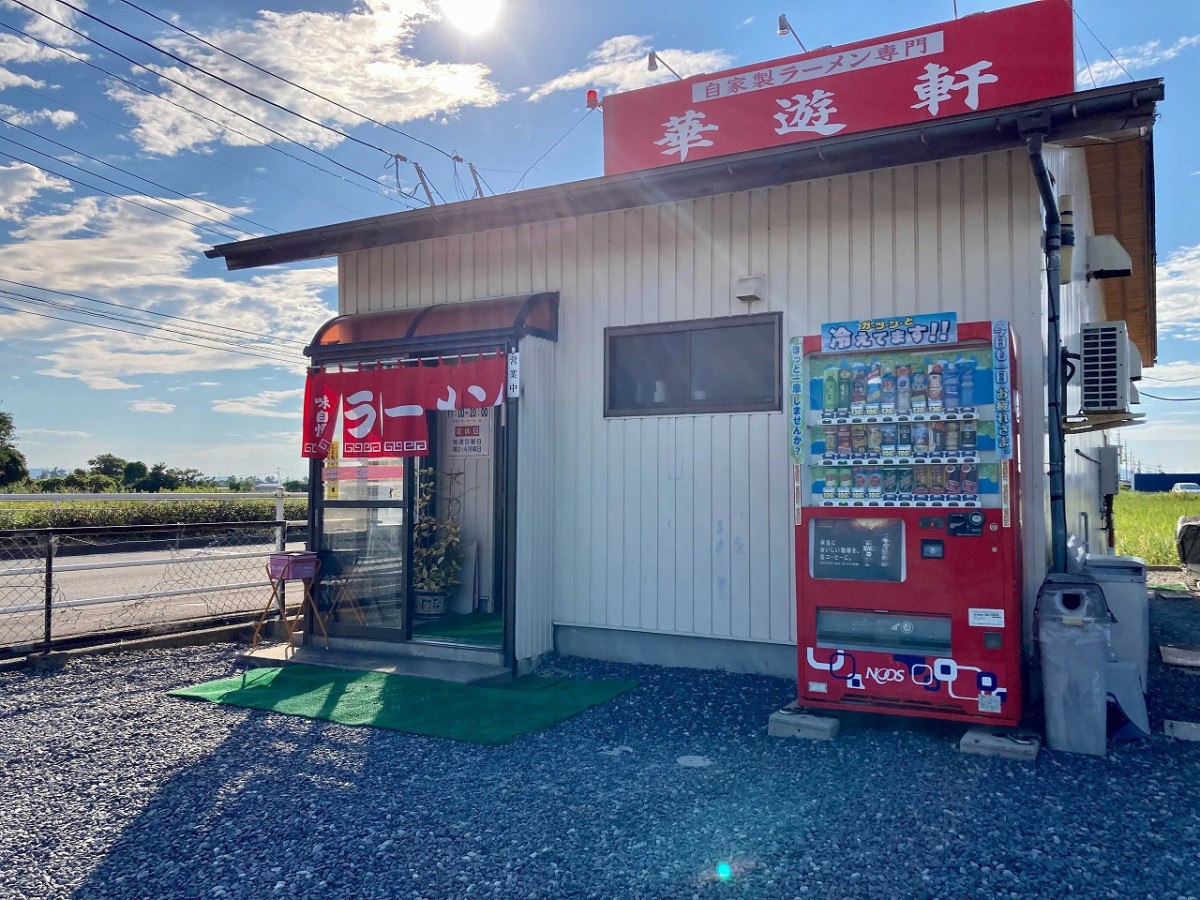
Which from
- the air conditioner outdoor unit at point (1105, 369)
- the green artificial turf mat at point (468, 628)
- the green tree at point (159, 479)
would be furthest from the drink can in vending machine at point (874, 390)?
the green tree at point (159, 479)

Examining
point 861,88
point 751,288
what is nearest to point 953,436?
point 751,288

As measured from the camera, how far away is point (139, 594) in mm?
8031

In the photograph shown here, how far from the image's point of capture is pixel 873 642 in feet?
15.2

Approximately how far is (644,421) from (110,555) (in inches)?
535

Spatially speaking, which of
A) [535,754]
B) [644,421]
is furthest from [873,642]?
[644,421]

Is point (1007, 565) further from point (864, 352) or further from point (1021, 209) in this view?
point (1021, 209)

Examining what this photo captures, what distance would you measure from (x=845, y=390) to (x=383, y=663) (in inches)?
161

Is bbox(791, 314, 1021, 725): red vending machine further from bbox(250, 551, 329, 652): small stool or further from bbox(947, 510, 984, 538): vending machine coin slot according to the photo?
bbox(250, 551, 329, 652): small stool

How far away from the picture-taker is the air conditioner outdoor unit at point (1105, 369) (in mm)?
5734

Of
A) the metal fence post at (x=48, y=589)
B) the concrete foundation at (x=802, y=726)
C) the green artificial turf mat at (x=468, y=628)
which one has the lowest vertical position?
the concrete foundation at (x=802, y=726)

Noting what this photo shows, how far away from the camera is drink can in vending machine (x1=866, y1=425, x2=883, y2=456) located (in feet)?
15.3

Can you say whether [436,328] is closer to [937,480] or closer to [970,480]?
[937,480]

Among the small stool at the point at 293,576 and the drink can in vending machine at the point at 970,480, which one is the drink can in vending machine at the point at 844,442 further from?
the small stool at the point at 293,576

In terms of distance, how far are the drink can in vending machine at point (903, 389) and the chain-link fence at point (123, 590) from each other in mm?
5718
